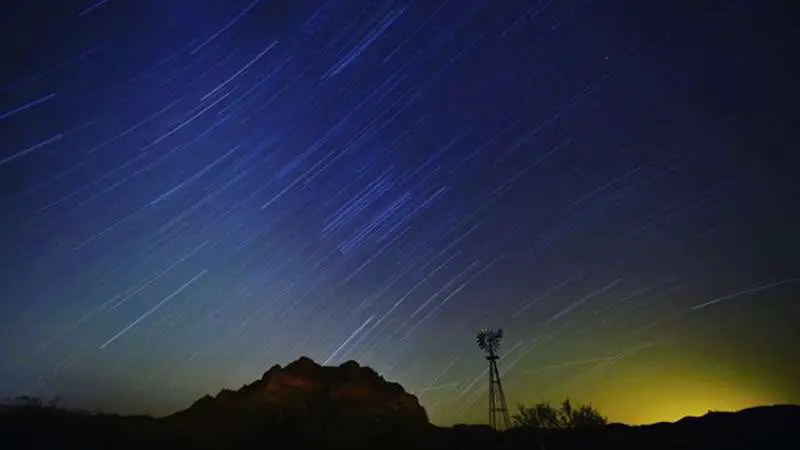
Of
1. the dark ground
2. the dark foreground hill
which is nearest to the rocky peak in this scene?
the dark foreground hill

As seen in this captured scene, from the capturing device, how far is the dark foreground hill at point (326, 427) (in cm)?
3048

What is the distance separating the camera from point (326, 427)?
52.3 m

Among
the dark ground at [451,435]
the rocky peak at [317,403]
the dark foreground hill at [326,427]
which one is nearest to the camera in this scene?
the dark ground at [451,435]

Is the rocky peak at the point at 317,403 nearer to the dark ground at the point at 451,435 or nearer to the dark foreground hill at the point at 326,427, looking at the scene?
the dark foreground hill at the point at 326,427

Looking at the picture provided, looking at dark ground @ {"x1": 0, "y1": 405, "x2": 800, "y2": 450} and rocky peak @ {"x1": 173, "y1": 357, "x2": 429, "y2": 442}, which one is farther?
rocky peak @ {"x1": 173, "y1": 357, "x2": 429, "y2": 442}

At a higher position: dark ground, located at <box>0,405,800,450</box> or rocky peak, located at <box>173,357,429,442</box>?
rocky peak, located at <box>173,357,429,442</box>

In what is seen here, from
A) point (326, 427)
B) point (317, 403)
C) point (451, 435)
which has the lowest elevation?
point (451, 435)

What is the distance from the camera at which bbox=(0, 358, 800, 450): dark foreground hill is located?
1200 inches

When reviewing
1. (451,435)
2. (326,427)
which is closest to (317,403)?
(326,427)

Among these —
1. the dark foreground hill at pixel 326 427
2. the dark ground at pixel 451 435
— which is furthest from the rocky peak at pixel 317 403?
the dark ground at pixel 451 435

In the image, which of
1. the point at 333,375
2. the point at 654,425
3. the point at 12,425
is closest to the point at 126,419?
the point at 12,425

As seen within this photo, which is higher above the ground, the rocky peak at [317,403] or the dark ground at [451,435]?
the rocky peak at [317,403]

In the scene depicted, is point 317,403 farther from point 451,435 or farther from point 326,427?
point 451,435

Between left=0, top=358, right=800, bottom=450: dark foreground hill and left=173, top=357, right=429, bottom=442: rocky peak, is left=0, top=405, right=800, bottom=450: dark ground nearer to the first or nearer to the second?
left=0, top=358, right=800, bottom=450: dark foreground hill
